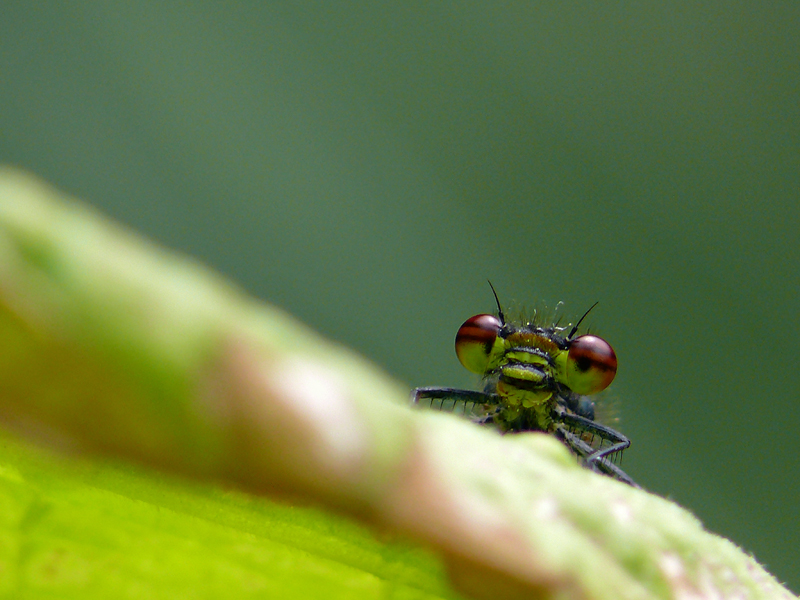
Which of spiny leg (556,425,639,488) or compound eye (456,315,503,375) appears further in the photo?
compound eye (456,315,503,375)

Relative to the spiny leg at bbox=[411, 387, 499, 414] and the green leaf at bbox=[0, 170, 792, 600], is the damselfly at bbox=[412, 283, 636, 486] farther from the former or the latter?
the green leaf at bbox=[0, 170, 792, 600]

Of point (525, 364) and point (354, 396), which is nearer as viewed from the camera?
point (354, 396)

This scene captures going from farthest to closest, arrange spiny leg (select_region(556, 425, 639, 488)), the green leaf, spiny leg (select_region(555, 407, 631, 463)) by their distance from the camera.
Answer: spiny leg (select_region(555, 407, 631, 463)) < spiny leg (select_region(556, 425, 639, 488)) < the green leaf

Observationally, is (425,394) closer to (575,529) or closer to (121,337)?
(575,529)

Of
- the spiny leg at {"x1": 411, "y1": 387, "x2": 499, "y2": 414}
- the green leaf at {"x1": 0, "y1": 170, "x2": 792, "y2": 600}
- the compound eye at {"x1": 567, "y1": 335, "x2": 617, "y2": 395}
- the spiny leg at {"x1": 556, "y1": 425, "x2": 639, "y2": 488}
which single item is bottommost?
the green leaf at {"x1": 0, "y1": 170, "x2": 792, "y2": 600}

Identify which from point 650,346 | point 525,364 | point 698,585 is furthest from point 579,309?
point 698,585

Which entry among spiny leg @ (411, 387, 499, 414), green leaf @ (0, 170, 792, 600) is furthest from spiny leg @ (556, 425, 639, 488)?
green leaf @ (0, 170, 792, 600)

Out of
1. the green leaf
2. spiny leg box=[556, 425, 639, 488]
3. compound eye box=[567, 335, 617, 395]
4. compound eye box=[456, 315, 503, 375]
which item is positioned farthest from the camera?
compound eye box=[456, 315, 503, 375]
